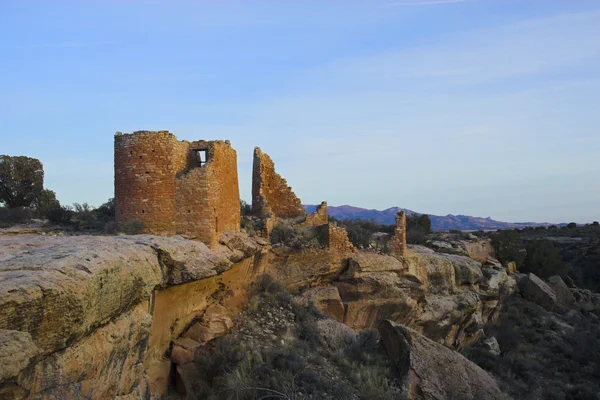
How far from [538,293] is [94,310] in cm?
2464

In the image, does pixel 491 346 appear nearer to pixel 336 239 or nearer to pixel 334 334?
pixel 336 239

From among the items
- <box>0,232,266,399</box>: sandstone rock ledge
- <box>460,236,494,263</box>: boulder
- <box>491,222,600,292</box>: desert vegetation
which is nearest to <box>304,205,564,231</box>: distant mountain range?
<box>491,222,600,292</box>: desert vegetation

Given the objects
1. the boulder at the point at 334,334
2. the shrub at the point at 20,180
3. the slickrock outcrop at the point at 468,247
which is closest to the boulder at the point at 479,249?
the slickrock outcrop at the point at 468,247

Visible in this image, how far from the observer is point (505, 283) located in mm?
25406

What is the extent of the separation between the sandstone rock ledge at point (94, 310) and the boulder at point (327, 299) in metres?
4.62

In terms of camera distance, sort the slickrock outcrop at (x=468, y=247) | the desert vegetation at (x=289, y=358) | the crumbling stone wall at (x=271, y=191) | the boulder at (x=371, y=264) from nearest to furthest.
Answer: the desert vegetation at (x=289, y=358)
the boulder at (x=371, y=264)
the crumbling stone wall at (x=271, y=191)
the slickrock outcrop at (x=468, y=247)

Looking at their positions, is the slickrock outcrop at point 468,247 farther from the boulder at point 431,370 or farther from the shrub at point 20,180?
the shrub at point 20,180

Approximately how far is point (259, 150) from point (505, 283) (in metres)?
14.0

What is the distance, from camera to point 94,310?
22.6ft

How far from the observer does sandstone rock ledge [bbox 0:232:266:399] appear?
18.5 ft

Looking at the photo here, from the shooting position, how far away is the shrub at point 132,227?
40.9 feet

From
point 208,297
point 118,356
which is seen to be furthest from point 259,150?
point 118,356

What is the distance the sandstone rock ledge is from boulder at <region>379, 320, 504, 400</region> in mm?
4451

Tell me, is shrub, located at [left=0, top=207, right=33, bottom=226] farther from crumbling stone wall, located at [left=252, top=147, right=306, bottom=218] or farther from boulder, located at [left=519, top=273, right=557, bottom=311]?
boulder, located at [left=519, top=273, right=557, bottom=311]
